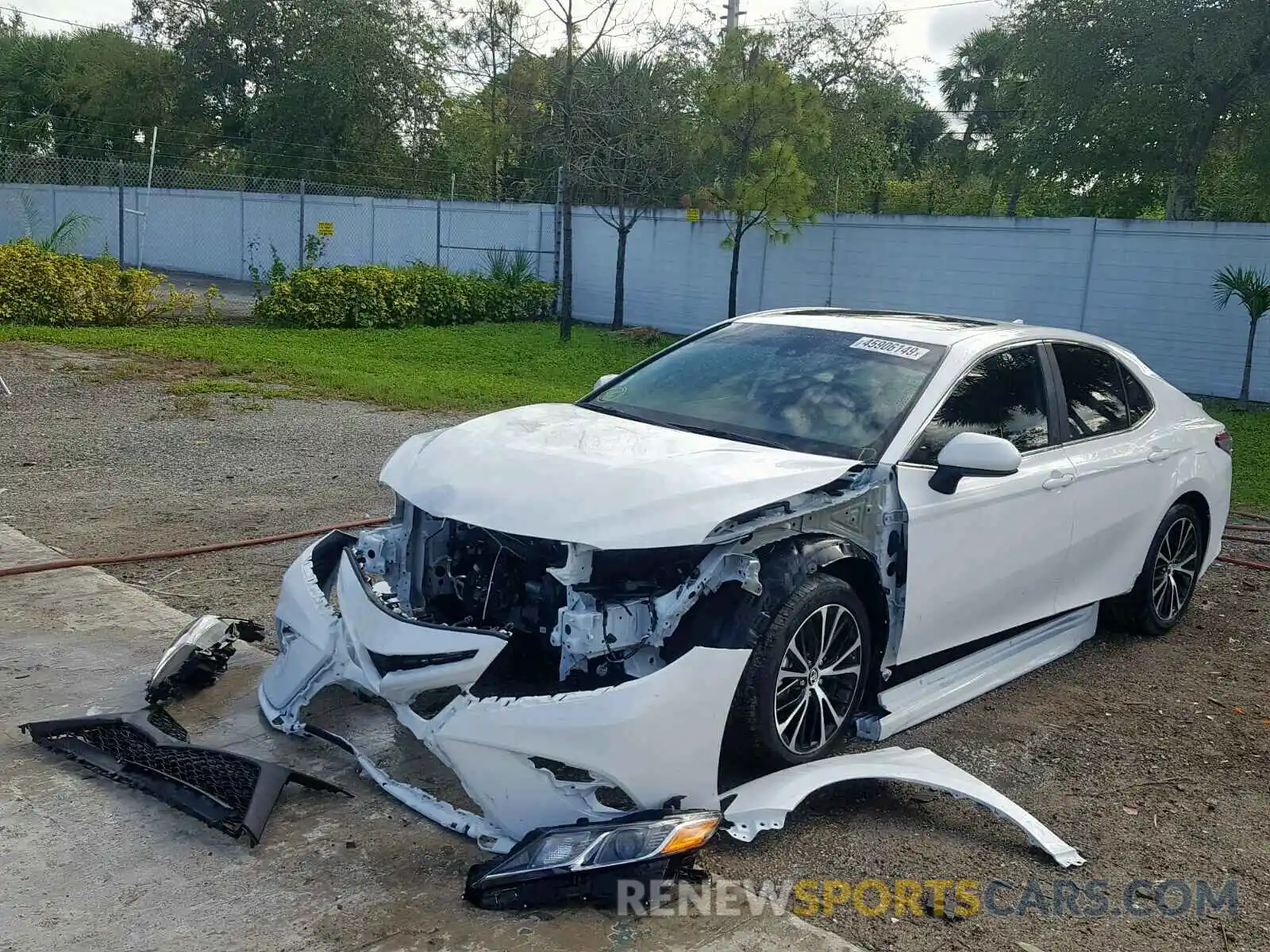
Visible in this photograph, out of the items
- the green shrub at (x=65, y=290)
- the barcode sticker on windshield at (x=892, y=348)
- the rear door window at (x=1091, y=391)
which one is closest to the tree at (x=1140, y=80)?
the rear door window at (x=1091, y=391)

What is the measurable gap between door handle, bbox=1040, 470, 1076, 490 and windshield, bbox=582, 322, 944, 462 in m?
0.73

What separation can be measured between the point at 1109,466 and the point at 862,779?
2256 mm

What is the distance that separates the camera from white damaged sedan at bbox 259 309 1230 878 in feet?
12.0

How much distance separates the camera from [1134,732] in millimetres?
4977

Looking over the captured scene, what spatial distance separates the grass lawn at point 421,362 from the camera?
1274 centimetres

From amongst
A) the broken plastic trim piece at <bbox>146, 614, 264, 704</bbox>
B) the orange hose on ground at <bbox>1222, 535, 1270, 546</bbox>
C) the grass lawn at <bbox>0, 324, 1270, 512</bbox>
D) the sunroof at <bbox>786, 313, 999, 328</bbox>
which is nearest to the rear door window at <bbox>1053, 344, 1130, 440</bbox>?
the sunroof at <bbox>786, 313, 999, 328</bbox>

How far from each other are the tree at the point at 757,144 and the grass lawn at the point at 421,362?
2653mm

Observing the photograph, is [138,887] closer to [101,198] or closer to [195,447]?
[195,447]

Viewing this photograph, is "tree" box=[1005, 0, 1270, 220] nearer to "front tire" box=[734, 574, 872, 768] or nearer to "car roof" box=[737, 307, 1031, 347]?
"car roof" box=[737, 307, 1031, 347]

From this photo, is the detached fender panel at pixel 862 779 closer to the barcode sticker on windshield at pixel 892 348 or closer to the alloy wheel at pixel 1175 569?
the barcode sticker on windshield at pixel 892 348

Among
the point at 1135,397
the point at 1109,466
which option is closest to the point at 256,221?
the point at 1135,397

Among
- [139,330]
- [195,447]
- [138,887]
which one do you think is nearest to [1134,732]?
[138,887]

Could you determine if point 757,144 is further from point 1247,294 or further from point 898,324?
point 898,324

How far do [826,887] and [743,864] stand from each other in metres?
0.26
